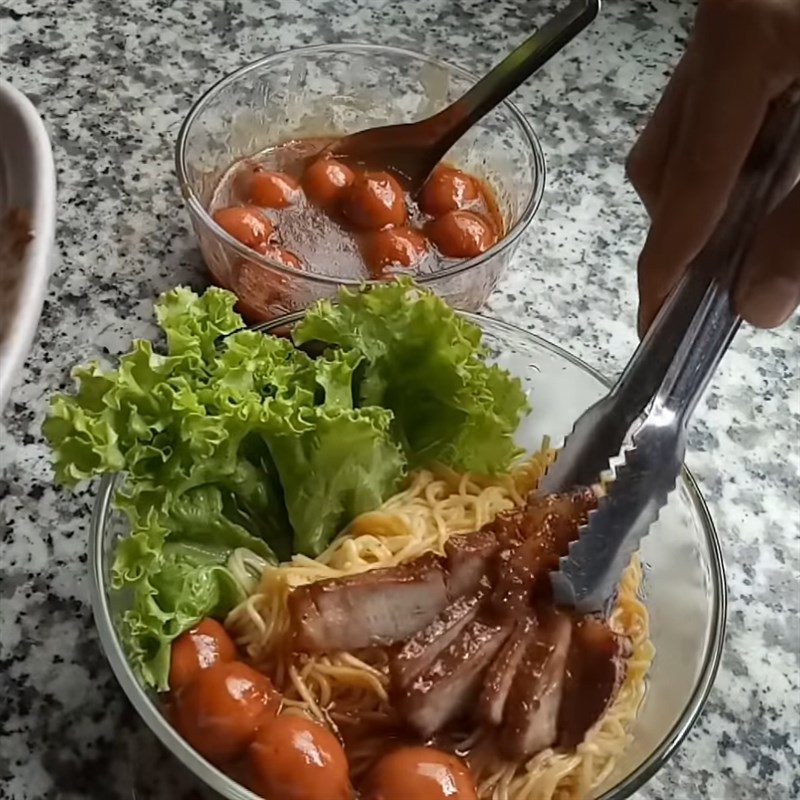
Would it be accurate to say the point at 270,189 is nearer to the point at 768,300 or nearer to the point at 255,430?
the point at 255,430

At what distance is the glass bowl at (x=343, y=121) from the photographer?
1.25 meters

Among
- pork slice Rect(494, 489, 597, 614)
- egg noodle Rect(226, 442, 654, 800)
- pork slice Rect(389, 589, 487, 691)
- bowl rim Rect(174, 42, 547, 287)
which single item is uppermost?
bowl rim Rect(174, 42, 547, 287)

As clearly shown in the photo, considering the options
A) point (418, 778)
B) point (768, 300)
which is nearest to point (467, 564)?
point (418, 778)

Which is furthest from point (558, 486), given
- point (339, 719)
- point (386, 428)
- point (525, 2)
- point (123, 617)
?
point (525, 2)

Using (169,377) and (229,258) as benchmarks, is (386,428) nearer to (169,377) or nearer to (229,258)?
(169,377)

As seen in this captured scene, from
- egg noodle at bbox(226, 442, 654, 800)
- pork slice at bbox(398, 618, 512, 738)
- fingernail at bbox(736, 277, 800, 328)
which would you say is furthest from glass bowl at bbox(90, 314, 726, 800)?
fingernail at bbox(736, 277, 800, 328)

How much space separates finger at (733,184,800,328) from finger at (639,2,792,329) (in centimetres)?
5

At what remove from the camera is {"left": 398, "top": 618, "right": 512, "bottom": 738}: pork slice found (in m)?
0.91

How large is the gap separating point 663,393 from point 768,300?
0.39 ft

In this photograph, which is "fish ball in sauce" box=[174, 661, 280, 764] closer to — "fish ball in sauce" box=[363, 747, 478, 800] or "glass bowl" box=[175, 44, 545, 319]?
"fish ball in sauce" box=[363, 747, 478, 800]

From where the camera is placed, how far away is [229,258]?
1210mm

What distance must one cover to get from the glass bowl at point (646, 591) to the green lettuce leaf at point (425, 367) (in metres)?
0.08

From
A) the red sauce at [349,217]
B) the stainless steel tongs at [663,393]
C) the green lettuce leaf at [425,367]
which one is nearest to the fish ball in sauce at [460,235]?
the red sauce at [349,217]

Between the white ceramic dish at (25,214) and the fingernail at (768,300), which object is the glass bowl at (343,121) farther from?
the fingernail at (768,300)
